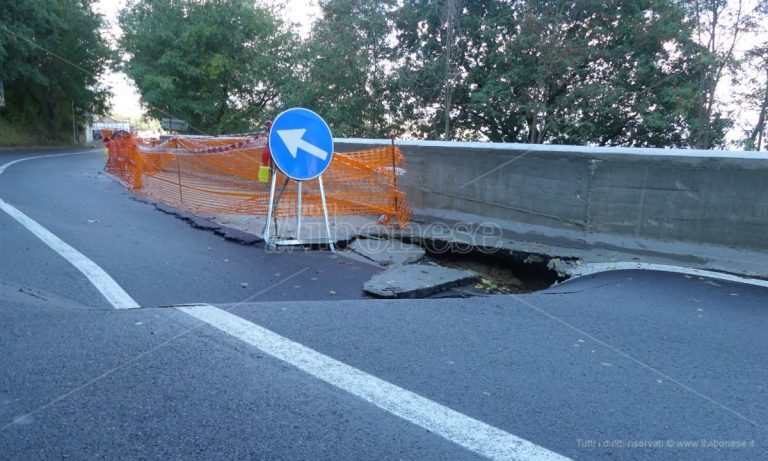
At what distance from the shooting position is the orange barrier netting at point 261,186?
332 inches

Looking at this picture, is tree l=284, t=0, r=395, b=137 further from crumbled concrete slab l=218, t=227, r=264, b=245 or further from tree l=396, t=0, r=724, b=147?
crumbled concrete slab l=218, t=227, r=264, b=245

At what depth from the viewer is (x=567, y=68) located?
18.7 meters

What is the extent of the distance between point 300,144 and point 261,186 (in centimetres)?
363

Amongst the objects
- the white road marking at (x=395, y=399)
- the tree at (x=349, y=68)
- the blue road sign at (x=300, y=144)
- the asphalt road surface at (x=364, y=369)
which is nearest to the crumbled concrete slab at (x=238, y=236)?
the blue road sign at (x=300, y=144)

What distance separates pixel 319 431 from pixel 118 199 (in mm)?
10101

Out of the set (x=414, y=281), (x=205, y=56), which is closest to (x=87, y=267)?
(x=414, y=281)

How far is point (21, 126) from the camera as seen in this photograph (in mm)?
40125

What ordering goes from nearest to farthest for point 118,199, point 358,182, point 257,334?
point 257,334 → point 358,182 → point 118,199

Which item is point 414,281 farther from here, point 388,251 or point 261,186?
point 261,186

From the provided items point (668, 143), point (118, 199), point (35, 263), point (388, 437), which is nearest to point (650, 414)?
point (388, 437)

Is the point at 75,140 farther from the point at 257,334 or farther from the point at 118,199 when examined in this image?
the point at 257,334

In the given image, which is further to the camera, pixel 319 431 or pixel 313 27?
pixel 313 27

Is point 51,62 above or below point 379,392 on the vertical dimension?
above

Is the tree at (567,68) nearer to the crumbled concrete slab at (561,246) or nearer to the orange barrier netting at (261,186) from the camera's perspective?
the orange barrier netting at (261,186)
